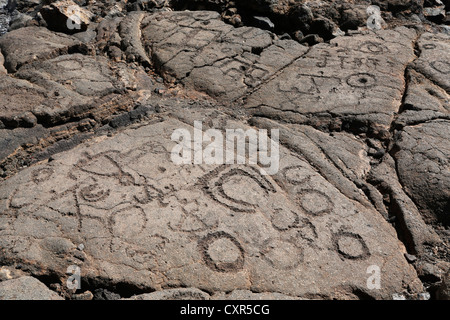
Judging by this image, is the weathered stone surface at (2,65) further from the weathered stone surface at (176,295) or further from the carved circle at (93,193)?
the weathered stone surface at (176,295)

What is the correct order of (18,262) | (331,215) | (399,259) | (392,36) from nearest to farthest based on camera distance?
1. (18,262)
2. (399,259)
3. (331,215)
4. (392,36)

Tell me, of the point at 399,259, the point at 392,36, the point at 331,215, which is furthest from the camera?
the point at 392,36

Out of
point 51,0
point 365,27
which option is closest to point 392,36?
point 365,27

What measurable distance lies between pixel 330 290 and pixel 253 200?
0.63 m

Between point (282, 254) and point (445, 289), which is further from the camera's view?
point (282, 254)

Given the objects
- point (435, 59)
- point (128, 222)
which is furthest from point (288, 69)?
point (128, 222)

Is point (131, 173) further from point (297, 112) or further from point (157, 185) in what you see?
point (297, 112)

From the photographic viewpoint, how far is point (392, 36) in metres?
4.08

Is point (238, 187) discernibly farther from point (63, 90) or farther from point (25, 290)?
point (63, 90)

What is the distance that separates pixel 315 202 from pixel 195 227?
711mm

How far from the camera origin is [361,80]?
3436 mm

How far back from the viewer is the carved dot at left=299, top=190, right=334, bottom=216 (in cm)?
244

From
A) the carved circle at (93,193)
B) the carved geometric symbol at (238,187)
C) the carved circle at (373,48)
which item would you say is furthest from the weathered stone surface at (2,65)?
the carved circle at (373,48)

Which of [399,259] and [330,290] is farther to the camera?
[399,259]
